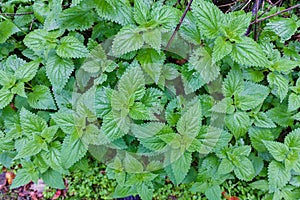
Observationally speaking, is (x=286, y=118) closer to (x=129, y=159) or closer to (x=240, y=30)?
(x=240, y=30)

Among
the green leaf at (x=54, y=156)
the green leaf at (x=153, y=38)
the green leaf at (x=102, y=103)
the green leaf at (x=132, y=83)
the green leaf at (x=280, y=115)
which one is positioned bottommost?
the green leaf at (x=54, y=156)

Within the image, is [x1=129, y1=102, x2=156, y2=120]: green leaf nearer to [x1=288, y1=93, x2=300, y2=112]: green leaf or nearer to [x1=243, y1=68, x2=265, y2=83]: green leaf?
[x1=243, y1=68, x2=265, y2=83]: green leaf

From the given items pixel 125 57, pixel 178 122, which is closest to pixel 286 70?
pixel 178 122

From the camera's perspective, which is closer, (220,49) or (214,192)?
(220,49)

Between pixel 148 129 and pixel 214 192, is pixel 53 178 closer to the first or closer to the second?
pixel 148 129

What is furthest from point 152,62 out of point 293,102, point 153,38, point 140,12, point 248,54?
point 293,102

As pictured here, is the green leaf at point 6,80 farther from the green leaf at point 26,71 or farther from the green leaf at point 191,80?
the green leaf at point 191,80

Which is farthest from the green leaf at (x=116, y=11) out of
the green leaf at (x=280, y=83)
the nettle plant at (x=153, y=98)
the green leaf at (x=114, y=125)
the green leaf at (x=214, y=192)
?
the green leaf at (x=214, y=192)
